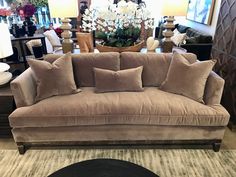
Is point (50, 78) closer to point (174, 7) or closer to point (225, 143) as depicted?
point (174, 7)

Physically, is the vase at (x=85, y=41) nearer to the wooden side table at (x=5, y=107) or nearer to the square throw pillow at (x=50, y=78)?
the square throw pillow at (x=50, y=78)

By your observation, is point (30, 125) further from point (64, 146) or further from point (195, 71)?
point (195, 71)

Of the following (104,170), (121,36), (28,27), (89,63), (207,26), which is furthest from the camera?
(207,26)

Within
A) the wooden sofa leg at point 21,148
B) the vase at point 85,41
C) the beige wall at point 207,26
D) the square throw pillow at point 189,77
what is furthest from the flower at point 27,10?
the beige wall at point 207,26

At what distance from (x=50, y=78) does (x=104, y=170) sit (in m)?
1.28

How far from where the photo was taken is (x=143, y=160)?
2.13 metres

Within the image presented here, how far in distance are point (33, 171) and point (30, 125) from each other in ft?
1.47

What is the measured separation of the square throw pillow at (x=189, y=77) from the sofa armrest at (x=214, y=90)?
7cm

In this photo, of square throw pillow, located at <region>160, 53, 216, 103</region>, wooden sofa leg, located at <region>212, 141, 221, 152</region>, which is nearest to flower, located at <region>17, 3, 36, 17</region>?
square throw pillow, located at <region>160, 53, 216, 103</region>

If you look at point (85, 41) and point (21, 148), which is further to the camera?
point (85, 41)

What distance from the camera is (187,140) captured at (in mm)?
2230

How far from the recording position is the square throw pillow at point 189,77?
2.27m

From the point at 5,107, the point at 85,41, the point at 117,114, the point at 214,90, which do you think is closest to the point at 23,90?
the point at 5,107

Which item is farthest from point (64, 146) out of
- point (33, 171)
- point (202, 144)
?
point (202, 144)
